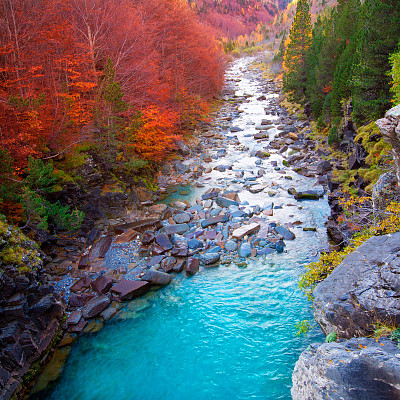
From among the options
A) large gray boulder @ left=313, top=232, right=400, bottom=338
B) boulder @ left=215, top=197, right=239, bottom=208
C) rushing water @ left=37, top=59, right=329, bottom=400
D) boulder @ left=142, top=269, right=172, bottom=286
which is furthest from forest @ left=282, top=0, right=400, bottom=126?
boulder @ left=142, top=269, right=172, bottom=286

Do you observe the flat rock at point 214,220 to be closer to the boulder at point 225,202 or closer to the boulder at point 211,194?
the boulder at point 225,202

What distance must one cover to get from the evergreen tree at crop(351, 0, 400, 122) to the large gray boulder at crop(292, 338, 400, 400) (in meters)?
16.4

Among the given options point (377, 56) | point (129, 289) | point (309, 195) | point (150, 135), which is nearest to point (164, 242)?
point (129, 289)

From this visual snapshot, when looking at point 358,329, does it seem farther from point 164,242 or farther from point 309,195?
point 309,195

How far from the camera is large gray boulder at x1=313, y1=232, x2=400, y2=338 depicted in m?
6.30

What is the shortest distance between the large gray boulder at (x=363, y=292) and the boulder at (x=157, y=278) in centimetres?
705

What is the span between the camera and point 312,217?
16906 millimetres

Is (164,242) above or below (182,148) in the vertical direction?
below

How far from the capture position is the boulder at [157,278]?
42.2 feet

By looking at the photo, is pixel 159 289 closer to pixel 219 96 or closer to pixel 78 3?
pixel 78 3

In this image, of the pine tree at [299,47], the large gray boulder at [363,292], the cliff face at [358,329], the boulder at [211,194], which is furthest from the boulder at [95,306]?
the pine tree at [299,47]

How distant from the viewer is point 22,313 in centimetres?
938

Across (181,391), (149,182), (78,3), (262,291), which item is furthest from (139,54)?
(181,391)

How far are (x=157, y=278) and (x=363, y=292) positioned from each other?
27.9 ft
